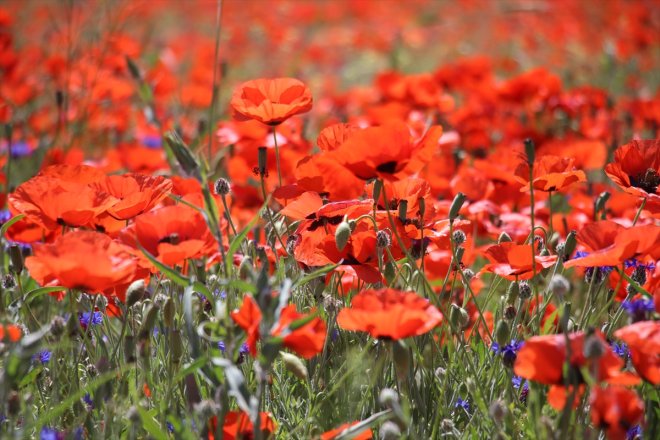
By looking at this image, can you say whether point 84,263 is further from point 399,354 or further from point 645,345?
point 645,345

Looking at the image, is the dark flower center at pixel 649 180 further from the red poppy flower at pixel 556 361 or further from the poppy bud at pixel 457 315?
the red poppy flower at pixel 556 361

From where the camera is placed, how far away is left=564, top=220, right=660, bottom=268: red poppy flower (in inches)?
57.1

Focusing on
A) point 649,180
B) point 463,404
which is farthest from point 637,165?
point 463,404

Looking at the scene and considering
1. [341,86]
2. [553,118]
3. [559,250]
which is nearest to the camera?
[559,250]

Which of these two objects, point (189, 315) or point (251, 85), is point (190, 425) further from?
point (251, 85)

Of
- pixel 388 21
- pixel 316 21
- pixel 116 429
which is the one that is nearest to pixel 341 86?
pixel 388 21

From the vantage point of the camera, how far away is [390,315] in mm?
1261

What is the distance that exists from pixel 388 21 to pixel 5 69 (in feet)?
20.0

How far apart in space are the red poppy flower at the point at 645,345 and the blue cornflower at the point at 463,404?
0.43m

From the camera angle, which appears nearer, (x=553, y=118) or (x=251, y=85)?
(x=251, y=85)

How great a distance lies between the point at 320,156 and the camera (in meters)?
1.63

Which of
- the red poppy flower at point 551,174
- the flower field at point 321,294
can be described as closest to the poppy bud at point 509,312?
the flower field at point 321,294

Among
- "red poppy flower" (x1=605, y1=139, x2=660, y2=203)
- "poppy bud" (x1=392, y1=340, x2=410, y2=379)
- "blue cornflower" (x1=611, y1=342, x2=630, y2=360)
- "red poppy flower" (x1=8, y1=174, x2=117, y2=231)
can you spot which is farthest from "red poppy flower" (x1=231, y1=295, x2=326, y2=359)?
"red poppy flower" (x1=605, y1=139, x2=660, y2=203)

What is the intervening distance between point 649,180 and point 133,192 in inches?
43.4
